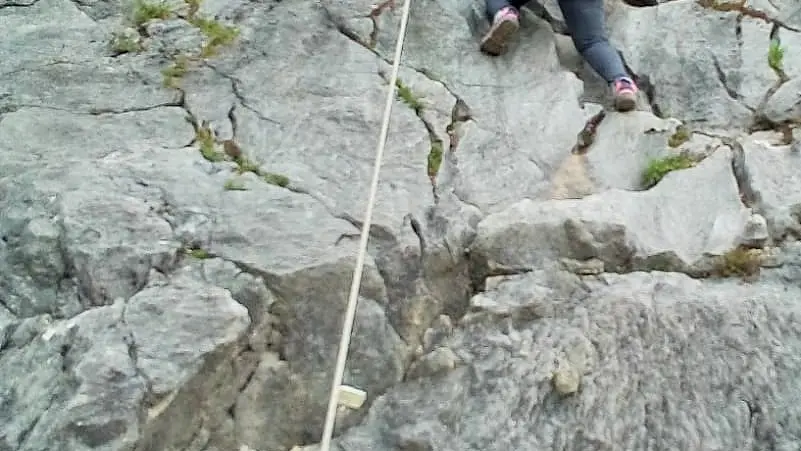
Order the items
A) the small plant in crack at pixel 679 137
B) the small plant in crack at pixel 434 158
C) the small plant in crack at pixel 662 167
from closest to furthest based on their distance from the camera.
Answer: the small plant in crack at pixel 434 158 < the small plant in crack at pixel 662 167 < the small plant in crack at pixel 679 137

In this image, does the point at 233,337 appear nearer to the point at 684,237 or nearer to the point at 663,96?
the point at 684,237

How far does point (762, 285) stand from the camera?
4148 millimetres

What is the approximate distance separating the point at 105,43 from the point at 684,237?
3584mm

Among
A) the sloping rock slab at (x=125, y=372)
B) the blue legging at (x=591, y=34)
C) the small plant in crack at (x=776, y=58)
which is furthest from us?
the small plant in crack at (x=776, y=58)

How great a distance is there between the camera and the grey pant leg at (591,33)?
5492mm

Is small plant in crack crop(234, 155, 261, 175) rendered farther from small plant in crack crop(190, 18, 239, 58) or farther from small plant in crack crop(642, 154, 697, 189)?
small plant in crack crop(642, 154, 697, 189)

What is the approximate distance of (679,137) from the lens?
514 cm

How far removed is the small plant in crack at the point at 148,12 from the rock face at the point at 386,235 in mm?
22

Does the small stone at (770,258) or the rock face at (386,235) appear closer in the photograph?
the rock face at (386,235)

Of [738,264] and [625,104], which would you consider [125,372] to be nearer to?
[738,264]

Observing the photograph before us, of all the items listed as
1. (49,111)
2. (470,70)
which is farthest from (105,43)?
(470,70)

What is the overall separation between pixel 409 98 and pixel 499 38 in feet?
2.72

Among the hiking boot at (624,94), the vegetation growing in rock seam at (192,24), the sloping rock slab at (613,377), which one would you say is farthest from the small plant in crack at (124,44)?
the hiking boot at (624,94)

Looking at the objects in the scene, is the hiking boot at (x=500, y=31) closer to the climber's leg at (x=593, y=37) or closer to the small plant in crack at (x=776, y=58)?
the climber's leg at (x=593, y=37)
